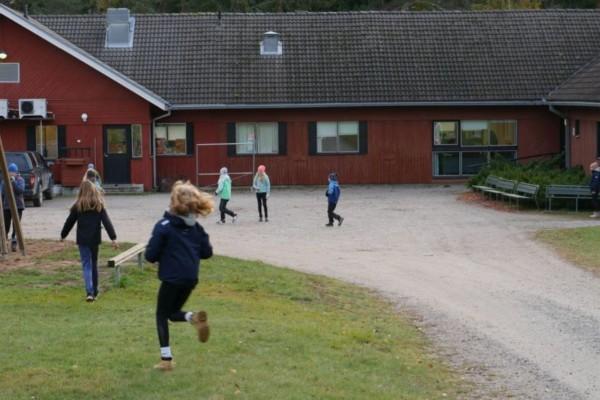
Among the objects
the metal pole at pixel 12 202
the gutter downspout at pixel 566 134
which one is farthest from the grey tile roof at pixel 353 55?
the metal pole at pixel 12 202

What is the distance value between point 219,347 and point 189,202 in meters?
1.96

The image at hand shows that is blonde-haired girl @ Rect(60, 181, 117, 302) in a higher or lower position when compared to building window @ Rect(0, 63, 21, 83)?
lower

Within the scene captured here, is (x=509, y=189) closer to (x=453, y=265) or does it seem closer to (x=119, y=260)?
(x=453, y=265)

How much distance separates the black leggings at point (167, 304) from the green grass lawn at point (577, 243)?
11.8 m

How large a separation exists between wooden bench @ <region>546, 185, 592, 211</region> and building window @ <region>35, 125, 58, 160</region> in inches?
733

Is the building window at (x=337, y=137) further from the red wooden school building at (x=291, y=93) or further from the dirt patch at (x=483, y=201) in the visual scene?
the dirt patch at (x=483, y=201)

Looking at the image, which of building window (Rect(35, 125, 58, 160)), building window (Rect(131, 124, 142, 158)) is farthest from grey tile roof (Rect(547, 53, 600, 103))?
building window (Rect(35, 125, 58, 160))

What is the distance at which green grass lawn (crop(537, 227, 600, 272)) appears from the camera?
21792mm

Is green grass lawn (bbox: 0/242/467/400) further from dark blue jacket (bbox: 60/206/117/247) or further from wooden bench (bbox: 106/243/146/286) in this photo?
dark blue jacket (bbox: 60/206/117/247)

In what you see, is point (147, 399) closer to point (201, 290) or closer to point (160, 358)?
point (160, 358)

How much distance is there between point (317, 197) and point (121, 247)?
16.8m

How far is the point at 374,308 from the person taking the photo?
54.1 ft

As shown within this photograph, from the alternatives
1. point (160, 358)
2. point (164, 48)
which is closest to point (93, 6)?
point (164, 48)

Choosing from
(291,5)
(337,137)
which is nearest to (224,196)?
(337,137)
